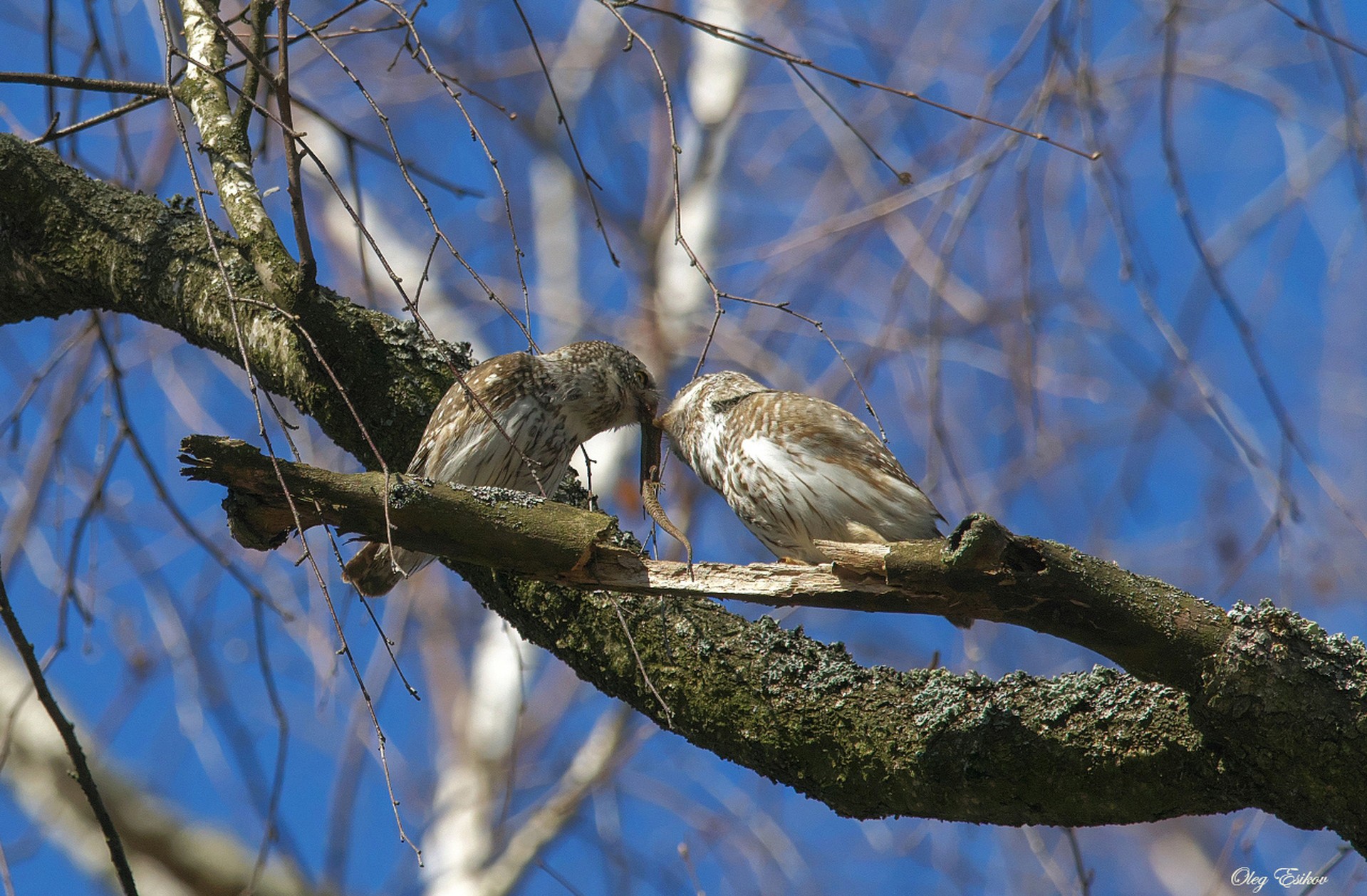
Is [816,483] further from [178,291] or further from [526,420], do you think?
[178,291]

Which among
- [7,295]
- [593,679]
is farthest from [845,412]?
[7,295]

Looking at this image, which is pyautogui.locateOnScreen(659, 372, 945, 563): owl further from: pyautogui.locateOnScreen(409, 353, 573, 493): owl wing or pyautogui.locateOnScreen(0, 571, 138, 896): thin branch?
pyautogui.locateOnScreen(0, 571, 138, 896): thin branch

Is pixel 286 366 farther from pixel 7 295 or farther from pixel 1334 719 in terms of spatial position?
pixel 1334 719

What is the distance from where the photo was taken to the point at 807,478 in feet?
11.1

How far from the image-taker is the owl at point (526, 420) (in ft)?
11.9

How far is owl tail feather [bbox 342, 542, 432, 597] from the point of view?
3.65 meters

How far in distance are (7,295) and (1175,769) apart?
11.4ft

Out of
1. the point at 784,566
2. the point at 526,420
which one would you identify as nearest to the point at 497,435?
the point at 526,420

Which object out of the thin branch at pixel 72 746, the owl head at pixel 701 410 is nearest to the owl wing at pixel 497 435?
the owl head at pixel 701 410

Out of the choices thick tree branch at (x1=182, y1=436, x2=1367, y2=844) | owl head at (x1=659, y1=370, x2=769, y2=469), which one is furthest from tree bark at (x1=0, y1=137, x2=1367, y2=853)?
owl head at (x1=659, y1=370, x2=769, y2=469)

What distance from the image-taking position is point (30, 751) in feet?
15.4

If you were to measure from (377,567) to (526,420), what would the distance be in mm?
736

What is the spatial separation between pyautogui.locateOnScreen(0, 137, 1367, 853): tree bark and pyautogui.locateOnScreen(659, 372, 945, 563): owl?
1.92ft

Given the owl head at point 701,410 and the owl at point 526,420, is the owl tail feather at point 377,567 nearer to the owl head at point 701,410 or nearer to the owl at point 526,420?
the owl at point 526,420
